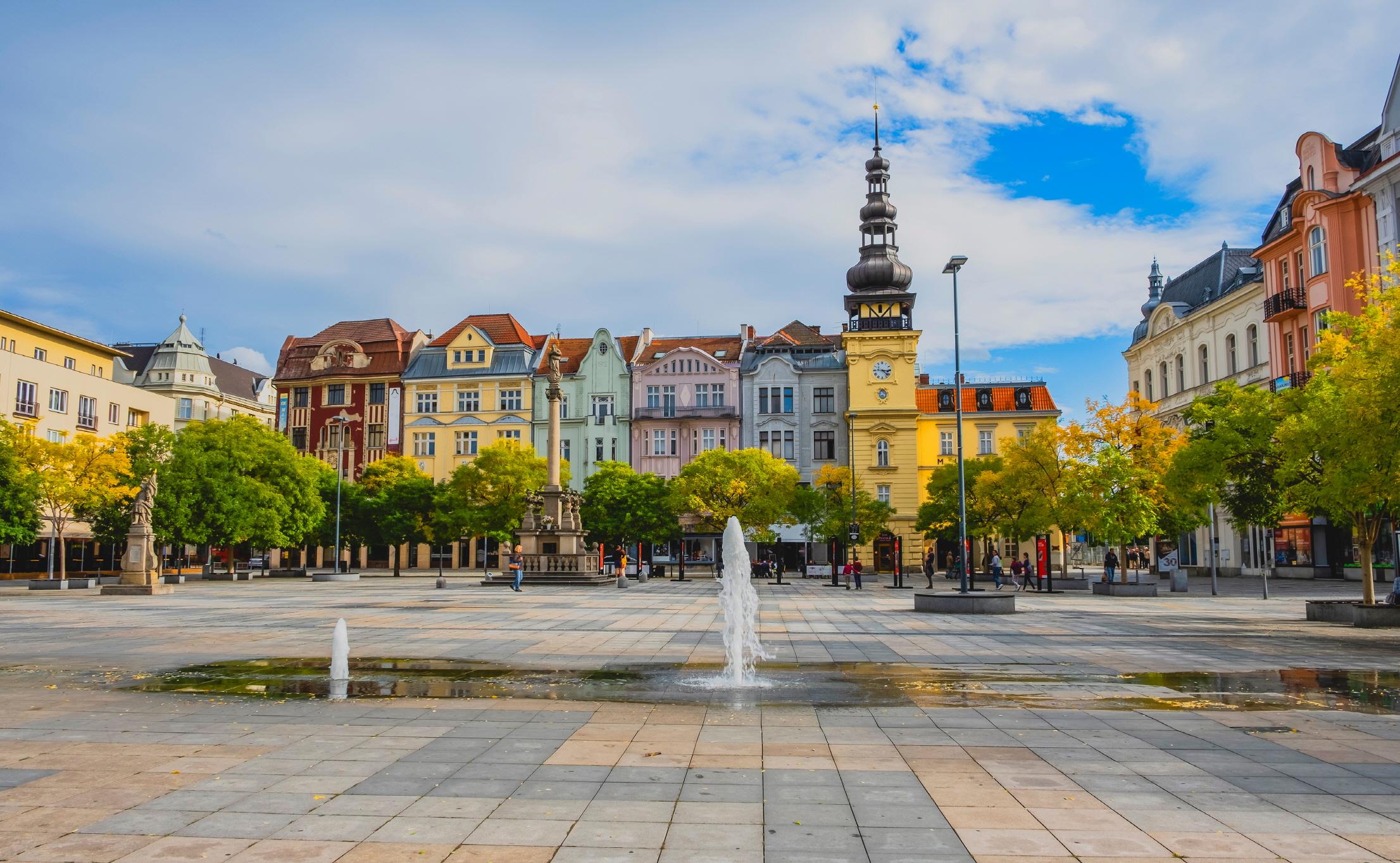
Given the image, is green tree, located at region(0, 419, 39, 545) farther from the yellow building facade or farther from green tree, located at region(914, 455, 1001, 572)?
green tree, located at region(914, 455, 1001, 572)

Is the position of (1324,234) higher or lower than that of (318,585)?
higher

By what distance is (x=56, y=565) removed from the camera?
55219 millimetres

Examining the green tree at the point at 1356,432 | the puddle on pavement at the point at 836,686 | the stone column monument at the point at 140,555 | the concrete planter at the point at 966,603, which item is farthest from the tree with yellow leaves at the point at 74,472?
the green tree at the point at 1356,432

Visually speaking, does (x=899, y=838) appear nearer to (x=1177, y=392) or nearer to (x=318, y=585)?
(x=318, y=585)

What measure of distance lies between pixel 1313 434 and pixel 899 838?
18.6 m

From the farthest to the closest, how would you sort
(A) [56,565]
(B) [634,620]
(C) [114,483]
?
(A) [56,565] < (C) [114,483] < (B) [634,620]

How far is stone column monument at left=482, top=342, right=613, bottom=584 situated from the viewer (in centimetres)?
4350

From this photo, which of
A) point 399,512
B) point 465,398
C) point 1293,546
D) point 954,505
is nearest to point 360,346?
point 465,398

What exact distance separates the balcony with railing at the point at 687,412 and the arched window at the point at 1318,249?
119 feet

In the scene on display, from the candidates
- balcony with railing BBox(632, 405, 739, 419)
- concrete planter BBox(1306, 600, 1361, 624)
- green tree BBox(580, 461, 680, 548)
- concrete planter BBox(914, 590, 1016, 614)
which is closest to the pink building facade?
balcony with railing BBox(632, 405, 739, 419)

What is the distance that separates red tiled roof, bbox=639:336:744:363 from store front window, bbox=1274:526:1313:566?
36.6 meters

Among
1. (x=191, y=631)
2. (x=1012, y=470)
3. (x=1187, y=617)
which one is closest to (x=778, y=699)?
(x=191, y=631)

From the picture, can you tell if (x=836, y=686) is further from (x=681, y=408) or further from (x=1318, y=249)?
(x=681, y=408)

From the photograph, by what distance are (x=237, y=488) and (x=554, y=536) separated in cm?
1622
